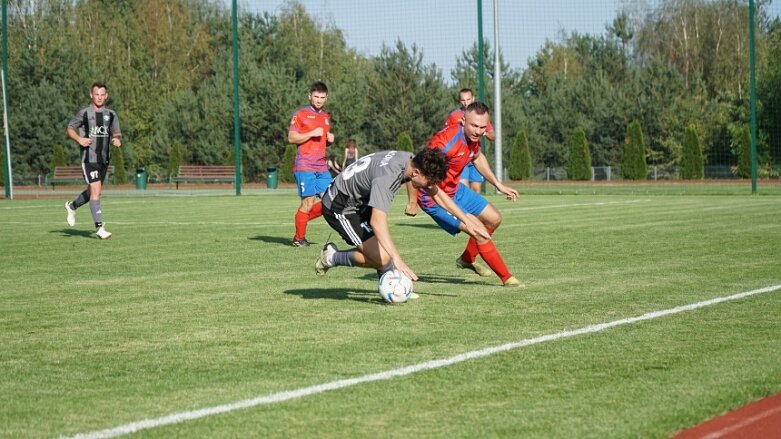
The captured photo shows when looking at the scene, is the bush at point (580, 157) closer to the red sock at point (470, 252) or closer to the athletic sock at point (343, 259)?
the red sock at point (470, 252)

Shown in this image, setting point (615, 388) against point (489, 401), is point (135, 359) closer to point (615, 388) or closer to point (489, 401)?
point (489, 401)

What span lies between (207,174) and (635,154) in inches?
804

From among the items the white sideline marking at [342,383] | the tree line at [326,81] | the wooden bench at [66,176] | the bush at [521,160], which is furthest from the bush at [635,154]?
the white sideline marking at [342,383]

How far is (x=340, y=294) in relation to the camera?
382 inches

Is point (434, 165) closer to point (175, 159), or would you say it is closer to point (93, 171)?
point (93, 171)

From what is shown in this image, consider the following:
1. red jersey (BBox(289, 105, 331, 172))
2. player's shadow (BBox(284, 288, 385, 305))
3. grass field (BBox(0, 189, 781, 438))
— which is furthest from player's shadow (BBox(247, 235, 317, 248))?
player's shadow (BBox(284, 288, 385, 305))

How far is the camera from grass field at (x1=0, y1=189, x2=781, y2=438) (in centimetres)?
506

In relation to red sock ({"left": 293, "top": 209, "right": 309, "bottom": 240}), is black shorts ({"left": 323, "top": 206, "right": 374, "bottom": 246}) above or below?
above

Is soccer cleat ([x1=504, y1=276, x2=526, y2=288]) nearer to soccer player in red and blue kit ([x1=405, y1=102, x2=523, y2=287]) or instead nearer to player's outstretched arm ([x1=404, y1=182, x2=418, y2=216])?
soccer player in red and blue kit ([x1=405, y1=102, x2=523, y2=287])

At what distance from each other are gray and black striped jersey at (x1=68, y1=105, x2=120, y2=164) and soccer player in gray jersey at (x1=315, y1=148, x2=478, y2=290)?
8.69 metres

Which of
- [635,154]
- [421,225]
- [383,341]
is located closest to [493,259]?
[383,341]

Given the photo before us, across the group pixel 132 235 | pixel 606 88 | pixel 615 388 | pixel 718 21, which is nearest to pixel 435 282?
pixel 615 388

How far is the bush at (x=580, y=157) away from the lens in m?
57.2

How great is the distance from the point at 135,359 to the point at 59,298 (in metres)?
3.28
